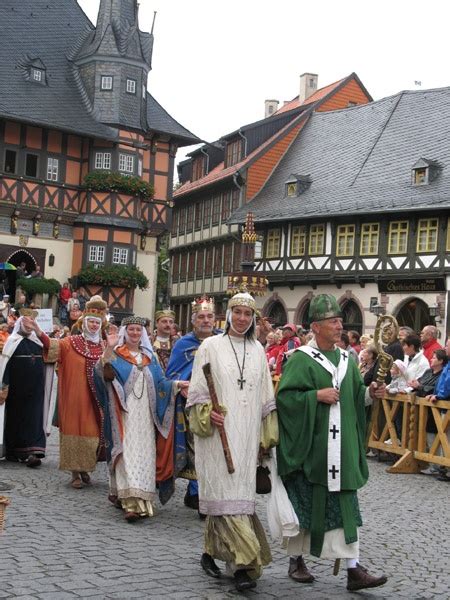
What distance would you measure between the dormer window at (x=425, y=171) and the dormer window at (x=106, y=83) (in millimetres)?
12427

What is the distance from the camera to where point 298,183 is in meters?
38.6

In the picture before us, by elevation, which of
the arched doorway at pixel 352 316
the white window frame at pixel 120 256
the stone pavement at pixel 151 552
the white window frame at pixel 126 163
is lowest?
the stone pavement at pixel 151 552

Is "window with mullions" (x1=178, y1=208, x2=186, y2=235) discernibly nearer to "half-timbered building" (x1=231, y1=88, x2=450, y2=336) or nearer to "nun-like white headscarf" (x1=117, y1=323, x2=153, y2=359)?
"half-timbered building" (x1=231, y1=88, x2=450, y2=336)

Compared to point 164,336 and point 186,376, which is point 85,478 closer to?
point 164,336

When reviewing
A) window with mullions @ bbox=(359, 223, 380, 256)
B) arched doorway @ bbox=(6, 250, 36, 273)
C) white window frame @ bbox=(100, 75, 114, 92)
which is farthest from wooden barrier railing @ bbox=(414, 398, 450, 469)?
white window frame @ bbox=(100, 75, 114, 92)

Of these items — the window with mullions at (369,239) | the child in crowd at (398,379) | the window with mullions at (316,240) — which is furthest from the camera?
the window with mullions at (316,240)

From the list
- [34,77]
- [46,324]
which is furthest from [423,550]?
[34,77]

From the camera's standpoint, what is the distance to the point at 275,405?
642 centimetres

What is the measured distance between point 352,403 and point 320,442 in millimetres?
359

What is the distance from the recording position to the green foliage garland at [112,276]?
35.8 meters

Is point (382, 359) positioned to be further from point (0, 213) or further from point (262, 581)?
point (0, 213)

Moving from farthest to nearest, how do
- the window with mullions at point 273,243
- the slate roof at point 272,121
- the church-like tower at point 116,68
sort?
the slate roof at point 272,121
the window with mullions at point 273,243
the church-like tower at point 116,68

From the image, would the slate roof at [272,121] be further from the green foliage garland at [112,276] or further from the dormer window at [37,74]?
the dormer window at [37,74]

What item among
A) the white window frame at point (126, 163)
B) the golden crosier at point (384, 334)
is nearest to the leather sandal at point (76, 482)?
the golden crosier at point (384, 334)
